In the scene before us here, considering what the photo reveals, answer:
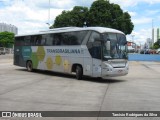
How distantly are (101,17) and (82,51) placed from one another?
137ft

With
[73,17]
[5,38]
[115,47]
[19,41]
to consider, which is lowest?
[115,47]

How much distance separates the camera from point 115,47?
19.7 m

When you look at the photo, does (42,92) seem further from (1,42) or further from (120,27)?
(1,42)

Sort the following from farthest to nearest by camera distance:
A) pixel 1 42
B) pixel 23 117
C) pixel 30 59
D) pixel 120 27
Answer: pixel 1 42 → pixel 120 27 → pixel 30 59 → pixel 23 117

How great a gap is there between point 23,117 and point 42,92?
214 inches

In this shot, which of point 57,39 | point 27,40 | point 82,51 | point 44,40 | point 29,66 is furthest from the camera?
point 27,40

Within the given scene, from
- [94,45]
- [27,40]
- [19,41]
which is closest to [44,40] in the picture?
[27,40]

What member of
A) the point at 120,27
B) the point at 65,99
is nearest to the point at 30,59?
the point at 65,99

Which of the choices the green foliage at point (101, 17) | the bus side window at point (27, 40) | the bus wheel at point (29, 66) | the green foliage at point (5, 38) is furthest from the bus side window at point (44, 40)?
the green foliage at point (5, 38)

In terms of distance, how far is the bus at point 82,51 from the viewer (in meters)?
19.3

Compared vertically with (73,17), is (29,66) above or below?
below

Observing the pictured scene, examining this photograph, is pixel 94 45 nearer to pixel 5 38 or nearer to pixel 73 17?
pixel 73 17

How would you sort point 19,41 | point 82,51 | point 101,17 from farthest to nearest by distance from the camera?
point 101,17 < point 19,41 < point 82,51

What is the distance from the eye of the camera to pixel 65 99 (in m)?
12.5
